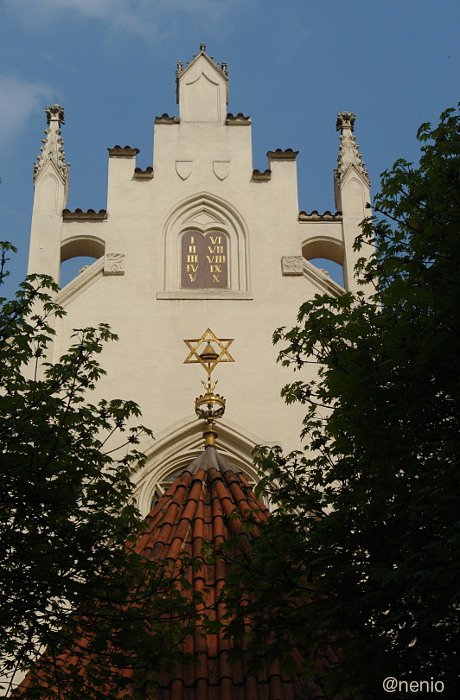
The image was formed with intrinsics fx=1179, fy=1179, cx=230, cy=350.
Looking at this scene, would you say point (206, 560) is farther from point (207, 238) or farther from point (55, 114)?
point (55, 114)

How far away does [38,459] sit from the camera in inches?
368

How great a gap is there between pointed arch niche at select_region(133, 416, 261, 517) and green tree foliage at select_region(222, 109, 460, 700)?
6.24m

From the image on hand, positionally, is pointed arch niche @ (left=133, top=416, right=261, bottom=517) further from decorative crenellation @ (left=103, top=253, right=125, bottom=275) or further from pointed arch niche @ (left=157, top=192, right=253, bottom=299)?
decorative crenellation @ (left=103, top=253, right=125, bottom=275)

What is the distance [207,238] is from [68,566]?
1109 centimetres

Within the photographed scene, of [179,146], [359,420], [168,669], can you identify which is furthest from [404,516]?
[179,146]

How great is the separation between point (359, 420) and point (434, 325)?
1019 millimetres

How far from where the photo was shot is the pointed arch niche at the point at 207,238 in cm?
1852

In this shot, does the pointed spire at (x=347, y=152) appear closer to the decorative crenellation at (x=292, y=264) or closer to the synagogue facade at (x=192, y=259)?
the synagogue facade at (x=192, y=259)

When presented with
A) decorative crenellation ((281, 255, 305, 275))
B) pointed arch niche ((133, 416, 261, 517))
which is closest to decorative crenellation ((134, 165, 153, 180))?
decorative crenellation ((281, 255, 305, 275))

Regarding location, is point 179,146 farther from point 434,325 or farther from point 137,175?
point 434,325

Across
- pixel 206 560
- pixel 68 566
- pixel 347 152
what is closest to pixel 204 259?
pixel 347 152

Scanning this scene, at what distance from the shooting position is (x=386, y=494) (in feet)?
28.8

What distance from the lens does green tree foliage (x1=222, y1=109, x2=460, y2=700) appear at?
822 centimetres

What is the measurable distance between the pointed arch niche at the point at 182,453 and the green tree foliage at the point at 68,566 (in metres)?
6.45
